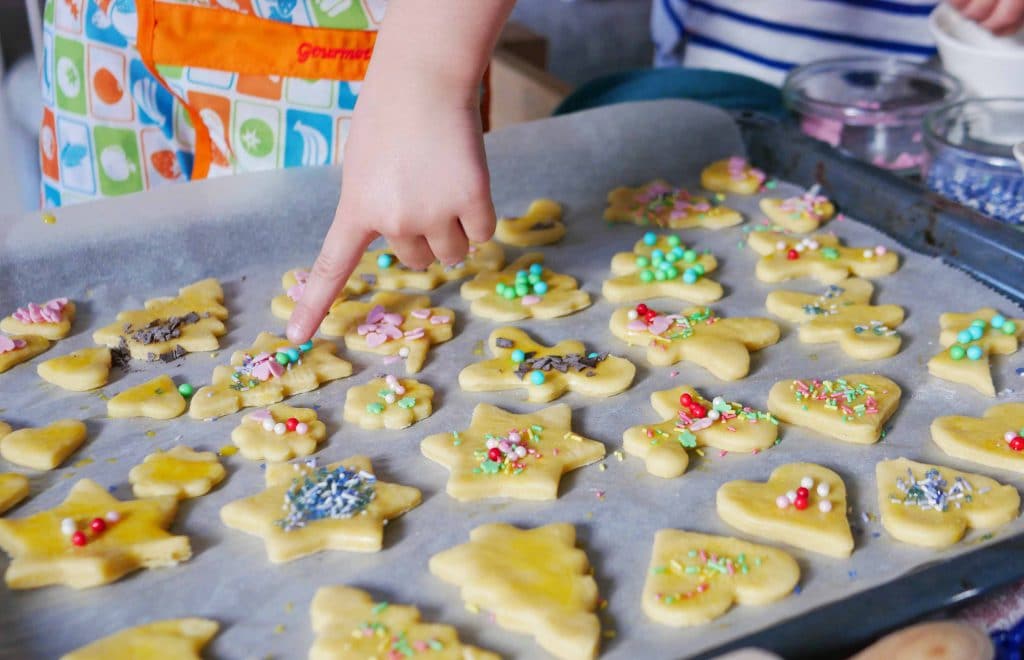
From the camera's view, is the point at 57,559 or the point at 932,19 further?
the point at 932,19

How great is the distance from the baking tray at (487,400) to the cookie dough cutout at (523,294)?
1 centimetres

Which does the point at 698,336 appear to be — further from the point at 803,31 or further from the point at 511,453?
the point at 803,31

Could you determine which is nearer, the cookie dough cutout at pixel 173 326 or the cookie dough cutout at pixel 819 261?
the cookie dough cutout at pixel 173 326

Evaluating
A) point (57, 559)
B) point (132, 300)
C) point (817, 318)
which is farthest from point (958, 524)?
point (132, 300)

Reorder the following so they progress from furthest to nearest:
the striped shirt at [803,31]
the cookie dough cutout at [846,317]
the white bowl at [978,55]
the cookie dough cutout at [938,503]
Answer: the striped shirt at [803,31] < the white bowl at [978,55] < the cookie dough cutout at [846,317] < the cookie dough cutout at [938,503]

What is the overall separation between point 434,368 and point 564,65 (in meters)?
1.45

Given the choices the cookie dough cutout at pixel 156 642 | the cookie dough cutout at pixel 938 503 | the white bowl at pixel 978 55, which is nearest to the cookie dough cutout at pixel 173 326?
the cookie dough cutout at pixel 156 642

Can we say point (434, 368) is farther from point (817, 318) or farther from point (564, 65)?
point (564, 65)

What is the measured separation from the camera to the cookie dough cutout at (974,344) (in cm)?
89

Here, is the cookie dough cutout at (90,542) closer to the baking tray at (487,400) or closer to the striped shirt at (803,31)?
the baking tray at (487,400)

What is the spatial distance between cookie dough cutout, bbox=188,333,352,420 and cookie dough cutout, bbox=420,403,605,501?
15 centimetres

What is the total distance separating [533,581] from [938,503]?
1.00ft

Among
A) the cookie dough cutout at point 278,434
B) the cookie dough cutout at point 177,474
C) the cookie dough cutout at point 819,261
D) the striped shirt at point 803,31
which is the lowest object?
the cookie dough cutout at point 177,474

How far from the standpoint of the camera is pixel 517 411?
2.88 feet
